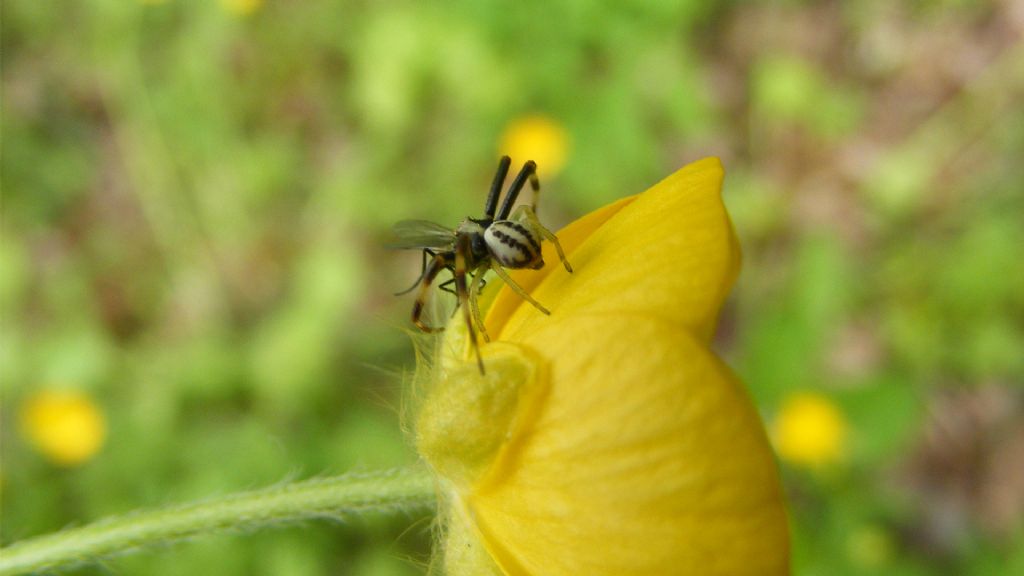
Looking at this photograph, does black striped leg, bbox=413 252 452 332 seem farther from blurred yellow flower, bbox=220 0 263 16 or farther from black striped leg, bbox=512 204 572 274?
blurred yellow flower, bbox=220 0 263 16

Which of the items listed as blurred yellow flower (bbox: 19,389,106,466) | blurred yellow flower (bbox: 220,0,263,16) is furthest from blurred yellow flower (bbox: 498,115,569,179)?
blurred yellow flower (bbox: 19,389,106,466)

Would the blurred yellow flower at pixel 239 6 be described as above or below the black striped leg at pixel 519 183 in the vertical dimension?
above

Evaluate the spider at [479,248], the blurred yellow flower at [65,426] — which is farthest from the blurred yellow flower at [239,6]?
the spider at [479,248]

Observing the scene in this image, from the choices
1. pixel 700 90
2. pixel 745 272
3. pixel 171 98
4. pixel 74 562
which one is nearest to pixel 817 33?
pixel 700 90

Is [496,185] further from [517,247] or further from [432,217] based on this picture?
[432,217]

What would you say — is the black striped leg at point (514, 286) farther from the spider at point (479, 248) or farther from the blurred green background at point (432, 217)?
the blurred green background at point (432, 217)

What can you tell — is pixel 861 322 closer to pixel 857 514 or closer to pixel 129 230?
pixel 857 514
